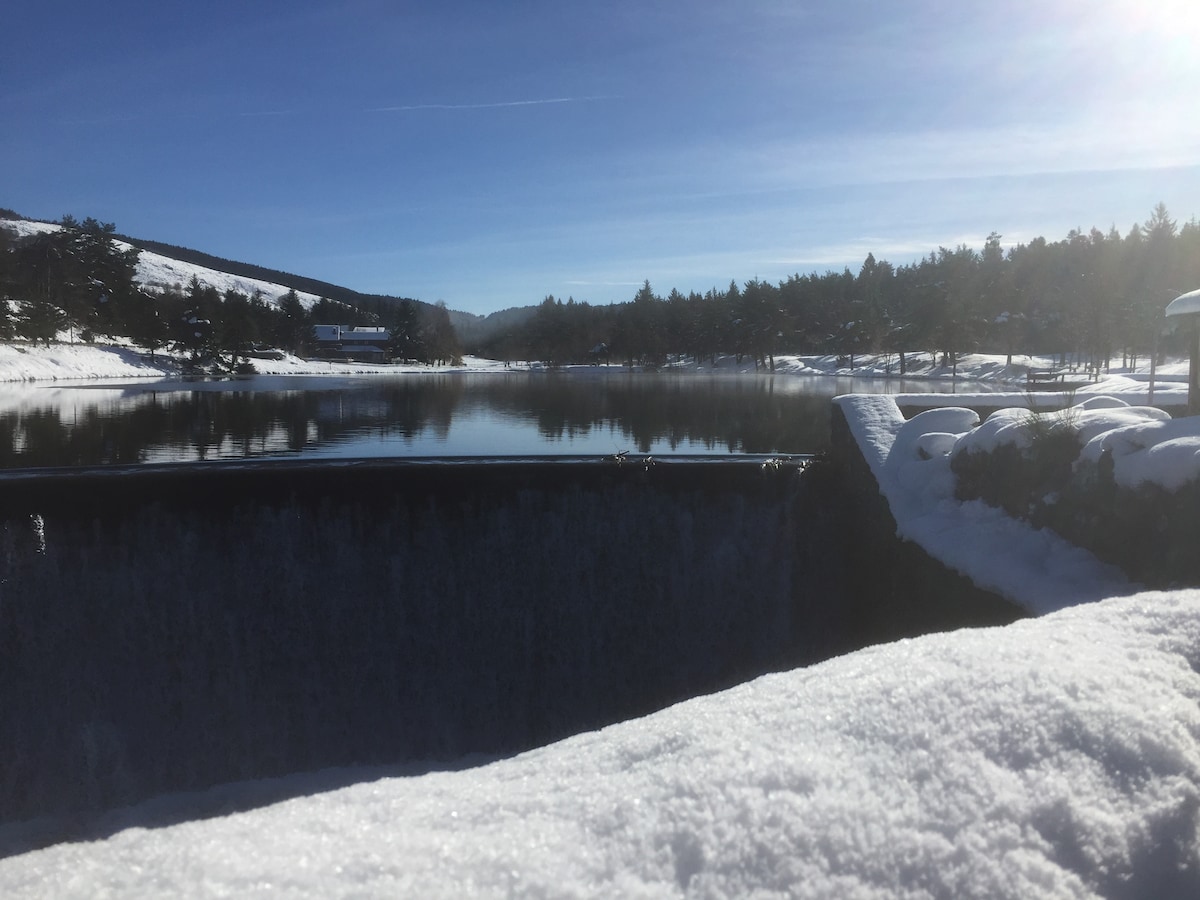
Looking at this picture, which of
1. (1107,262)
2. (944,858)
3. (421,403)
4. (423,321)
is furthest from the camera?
(423,321)

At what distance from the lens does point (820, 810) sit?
7.88ft

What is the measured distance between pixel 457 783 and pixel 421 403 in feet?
88.9

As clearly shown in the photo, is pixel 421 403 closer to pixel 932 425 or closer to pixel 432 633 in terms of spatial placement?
pixel 432 633

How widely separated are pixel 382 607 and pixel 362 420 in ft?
46.6

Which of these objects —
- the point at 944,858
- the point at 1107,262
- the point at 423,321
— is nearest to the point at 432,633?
the point at 944,858

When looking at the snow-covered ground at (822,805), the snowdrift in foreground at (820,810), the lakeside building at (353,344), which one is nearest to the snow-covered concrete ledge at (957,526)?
the snow-covered ground at (822,805)

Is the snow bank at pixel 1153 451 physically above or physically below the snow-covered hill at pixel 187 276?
below

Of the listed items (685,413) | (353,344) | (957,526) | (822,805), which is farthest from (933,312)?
(353,344)

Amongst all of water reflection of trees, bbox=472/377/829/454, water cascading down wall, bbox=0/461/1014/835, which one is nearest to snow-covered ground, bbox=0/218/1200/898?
water cascading down wall, bbox=0/461/1014/835

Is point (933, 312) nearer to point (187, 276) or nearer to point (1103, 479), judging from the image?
point (1103, 479)

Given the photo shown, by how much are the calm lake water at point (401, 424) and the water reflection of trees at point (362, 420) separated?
0.04m

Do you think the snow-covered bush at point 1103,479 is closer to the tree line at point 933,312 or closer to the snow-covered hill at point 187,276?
the tree line at point 933,312

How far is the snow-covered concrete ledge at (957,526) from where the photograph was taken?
6.02 metres

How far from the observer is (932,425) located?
9.20 metres
